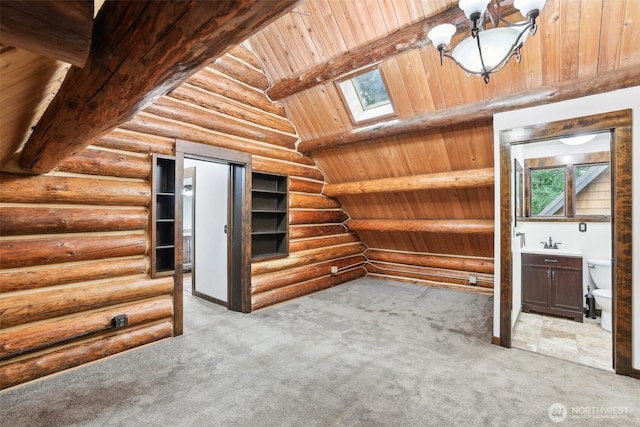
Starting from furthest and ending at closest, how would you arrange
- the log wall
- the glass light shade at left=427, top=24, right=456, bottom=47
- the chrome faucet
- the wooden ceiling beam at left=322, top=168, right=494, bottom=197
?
the chrome faucet < the wooden ceiling beam at left=322, top=168, right=494, bottom=197 < the log wall < the glass light shade at left=427, top=24, right=456, bottom=47

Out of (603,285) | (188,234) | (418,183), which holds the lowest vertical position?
(603,285)

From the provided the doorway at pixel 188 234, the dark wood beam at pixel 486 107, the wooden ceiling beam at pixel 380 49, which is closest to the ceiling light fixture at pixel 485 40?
the wooden ceiling beam at pixel 380 49

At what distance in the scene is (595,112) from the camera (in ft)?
8.34

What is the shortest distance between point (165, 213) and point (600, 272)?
5414 millimetres

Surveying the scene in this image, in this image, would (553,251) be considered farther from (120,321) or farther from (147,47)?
(120,321)

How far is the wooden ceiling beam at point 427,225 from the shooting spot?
4590 mm

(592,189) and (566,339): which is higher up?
(592,189)

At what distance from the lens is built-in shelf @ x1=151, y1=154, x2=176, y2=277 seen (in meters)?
3.26

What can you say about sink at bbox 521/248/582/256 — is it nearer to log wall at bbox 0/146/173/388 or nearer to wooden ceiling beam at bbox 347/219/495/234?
wooden ceiling beam at bbox 347/219/495/234

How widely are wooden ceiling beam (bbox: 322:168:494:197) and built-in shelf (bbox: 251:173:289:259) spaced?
3.47 feet

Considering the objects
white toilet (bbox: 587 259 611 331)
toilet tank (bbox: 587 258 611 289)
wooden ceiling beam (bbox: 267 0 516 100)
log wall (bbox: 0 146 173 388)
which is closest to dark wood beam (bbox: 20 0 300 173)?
log wall (bbox: 0 146 173 388)

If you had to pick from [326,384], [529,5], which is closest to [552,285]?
[326,384]

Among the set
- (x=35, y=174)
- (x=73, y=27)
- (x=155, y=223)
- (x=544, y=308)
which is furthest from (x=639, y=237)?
(x=35, y=174)

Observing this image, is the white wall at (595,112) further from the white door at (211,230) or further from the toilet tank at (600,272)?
the white door at (211,230)
